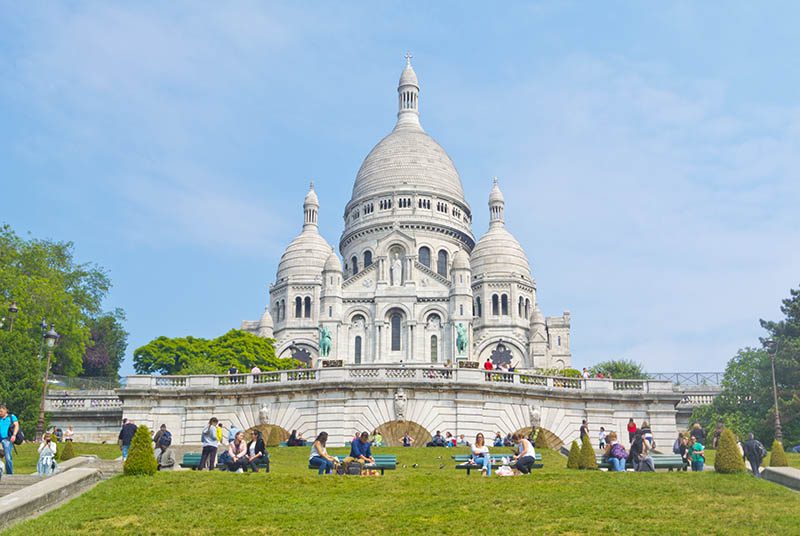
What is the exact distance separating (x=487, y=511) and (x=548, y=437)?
21.2 meters

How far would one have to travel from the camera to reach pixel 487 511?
16562 millimetres

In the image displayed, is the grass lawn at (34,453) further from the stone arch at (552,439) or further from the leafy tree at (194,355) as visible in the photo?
the leafy tree at (194,355)

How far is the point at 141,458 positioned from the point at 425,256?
83.5m

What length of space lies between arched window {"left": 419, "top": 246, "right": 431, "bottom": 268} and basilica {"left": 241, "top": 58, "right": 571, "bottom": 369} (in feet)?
0.36

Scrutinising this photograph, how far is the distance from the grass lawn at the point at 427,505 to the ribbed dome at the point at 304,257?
84.0 meters

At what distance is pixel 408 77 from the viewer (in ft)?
414

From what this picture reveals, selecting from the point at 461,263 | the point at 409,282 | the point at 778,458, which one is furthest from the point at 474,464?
the point at 409,282

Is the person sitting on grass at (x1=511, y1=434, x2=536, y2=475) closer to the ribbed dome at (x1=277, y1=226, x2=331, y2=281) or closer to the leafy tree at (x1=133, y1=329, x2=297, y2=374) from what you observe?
the leafy tree at (x1=133, y1=329, x2=297, y2=374)

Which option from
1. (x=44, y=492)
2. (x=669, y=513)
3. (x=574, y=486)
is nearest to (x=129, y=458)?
(x=44, y=492)

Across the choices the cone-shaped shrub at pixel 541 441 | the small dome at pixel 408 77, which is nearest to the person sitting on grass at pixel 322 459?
the cone-shaped shrub at pixel 541 441

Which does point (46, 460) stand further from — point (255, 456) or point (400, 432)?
point (400, 432)

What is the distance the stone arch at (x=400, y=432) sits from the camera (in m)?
35.7

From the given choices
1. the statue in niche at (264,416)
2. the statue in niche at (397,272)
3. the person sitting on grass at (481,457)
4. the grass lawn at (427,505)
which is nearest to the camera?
the grass lawn at (427,505)

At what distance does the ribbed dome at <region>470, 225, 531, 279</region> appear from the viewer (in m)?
99.8
